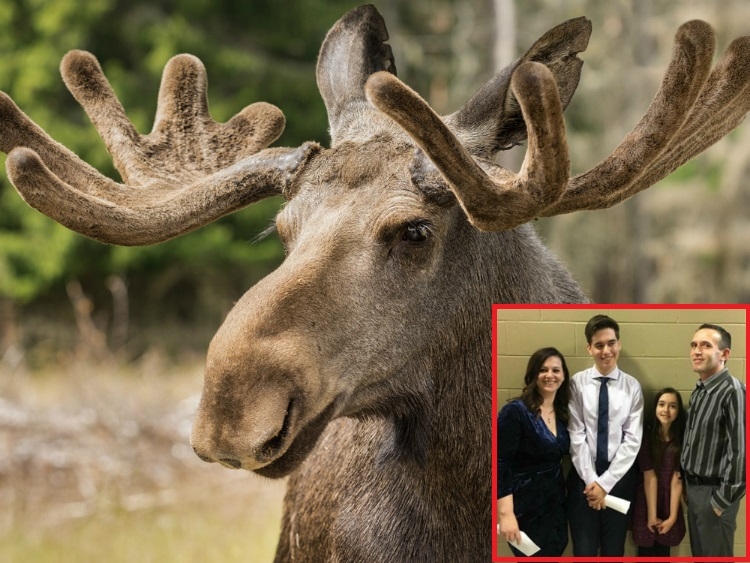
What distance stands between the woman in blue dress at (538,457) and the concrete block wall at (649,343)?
0.04m

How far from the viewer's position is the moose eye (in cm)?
338

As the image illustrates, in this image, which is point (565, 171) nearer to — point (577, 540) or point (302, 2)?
point (577, 540)

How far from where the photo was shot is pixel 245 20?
18.5m

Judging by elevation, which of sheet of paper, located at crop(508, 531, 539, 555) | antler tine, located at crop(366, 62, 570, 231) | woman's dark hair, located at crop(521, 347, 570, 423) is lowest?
sheet of paper, located at crop(508, 531, 539, 555)

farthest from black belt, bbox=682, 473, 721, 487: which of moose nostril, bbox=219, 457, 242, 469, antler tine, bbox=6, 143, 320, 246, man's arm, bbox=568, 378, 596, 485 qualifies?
antler tine, bbox=6, 143, 320, 246

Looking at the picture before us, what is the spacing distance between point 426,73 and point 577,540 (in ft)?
76.5

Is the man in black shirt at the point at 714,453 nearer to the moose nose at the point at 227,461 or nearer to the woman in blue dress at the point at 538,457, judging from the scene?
the woman in blue dress at the point at 538,457

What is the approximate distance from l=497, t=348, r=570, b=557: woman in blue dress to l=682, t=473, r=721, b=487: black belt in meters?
0.34

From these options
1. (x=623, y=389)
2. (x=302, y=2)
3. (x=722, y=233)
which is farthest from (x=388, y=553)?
(x=722, y=233)

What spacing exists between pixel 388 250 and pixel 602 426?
805mm

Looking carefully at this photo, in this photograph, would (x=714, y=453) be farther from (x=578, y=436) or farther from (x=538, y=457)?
(x=538, y=457)

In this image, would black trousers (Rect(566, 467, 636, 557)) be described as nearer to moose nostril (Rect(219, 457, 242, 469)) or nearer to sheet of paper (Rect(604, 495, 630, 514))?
sheet of paper (Rect(604, 495, 630, 514))

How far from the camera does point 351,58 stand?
13.8 feet

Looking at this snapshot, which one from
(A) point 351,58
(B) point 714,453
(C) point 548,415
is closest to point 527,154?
(C) point 548,415
